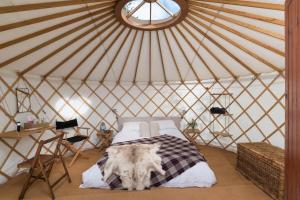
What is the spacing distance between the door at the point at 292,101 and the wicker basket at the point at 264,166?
1.70 meters

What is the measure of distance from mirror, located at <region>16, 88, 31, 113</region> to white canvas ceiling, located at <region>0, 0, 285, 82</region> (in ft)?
1.14

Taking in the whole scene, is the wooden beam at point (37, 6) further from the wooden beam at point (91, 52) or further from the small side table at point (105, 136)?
the small side table at point (105, 136)

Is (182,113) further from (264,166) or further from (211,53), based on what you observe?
(264,166)

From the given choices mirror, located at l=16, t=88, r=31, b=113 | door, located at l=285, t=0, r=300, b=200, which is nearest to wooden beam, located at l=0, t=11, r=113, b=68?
mirror, located at l=16, t=88, r=31, b=113

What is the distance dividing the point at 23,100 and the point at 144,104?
2.75 m

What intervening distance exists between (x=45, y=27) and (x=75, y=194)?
7.10ft

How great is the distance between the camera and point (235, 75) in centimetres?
427

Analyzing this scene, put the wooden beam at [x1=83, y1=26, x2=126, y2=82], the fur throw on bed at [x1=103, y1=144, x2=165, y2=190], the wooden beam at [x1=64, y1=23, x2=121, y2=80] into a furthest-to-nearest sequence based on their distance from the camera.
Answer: the wooden beam at [x1=83, y1=26, x2=126, y2=82], the wooden beam at [x1=64, y1=23, x2=121, y2=80], the fur throw on bed at [x1=103, y1=144, x2=165, y2=190]

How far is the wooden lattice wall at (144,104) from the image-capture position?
338cm

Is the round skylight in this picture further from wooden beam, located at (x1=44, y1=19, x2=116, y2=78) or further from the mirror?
the mirror

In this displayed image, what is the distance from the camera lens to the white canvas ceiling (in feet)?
7.17

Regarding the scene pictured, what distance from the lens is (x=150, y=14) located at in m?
2.97

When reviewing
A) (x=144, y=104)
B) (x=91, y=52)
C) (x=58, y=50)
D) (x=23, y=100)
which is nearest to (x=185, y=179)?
(x=91, y=52)

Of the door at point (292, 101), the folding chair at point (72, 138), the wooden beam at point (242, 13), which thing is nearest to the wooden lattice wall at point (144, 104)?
the folding chair at point (72, 138)
